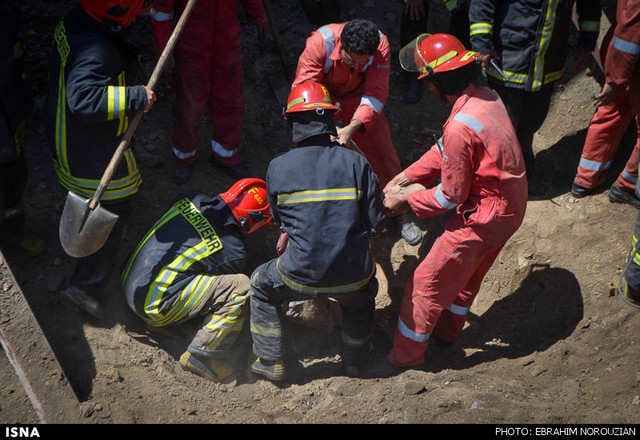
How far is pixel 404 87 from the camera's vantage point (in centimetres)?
688

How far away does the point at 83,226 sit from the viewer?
450 cm

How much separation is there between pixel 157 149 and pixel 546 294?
3.50 meters

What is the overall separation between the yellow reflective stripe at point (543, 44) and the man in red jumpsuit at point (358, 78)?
1.24m

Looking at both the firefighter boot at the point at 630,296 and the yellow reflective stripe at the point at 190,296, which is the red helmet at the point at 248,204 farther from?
the firefighter boot at the point at 630,296

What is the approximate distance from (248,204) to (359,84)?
1.43 m

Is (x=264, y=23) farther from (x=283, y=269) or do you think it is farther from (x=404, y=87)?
(x=283, y=269)

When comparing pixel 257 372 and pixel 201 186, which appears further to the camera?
pixel 201 186

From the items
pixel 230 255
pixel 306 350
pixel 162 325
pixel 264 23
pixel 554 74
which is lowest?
pixel 306 350

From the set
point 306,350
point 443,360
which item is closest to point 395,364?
point 443,360

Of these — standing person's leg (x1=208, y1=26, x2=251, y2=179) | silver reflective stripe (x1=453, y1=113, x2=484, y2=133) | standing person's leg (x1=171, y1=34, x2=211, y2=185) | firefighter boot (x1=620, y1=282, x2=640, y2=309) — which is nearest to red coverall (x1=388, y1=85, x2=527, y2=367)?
silver reflective stripe (x1=453, y1=113, x2=484, y2=133)

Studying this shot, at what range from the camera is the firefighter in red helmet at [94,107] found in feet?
13.8

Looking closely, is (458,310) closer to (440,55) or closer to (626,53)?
(440,55)

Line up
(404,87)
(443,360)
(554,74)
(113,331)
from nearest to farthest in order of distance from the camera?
(113,331)
(443,360)
(554,74)
(404,87)

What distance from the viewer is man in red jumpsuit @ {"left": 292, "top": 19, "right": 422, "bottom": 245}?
500 cm
